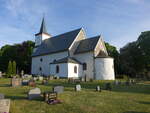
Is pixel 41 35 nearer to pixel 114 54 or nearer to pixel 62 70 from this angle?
pixel 62 70

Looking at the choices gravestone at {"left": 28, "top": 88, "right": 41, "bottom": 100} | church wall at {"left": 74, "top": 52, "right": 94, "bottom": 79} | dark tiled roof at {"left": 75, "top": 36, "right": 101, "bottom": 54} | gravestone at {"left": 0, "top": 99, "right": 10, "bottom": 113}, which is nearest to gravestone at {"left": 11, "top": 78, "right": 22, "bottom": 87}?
gravestone at {"left": 28, "top": 88, "right": 41, "bottom": 100}

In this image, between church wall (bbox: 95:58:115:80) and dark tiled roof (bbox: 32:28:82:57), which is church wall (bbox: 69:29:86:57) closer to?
dark tiled roof (bbox: 32:28:82:57)

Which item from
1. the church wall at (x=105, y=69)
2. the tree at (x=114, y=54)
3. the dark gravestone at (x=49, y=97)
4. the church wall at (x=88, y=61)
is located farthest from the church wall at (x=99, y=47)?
the dark gravestone at (x=49, y=97)

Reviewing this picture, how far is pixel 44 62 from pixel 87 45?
42.6ft

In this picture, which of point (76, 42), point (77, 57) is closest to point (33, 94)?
point (77, 57)

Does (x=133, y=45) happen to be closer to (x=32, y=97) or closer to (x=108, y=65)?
(x=108, y=65)

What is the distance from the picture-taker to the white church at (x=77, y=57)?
3222cm

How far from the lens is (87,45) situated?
35281 millimetres

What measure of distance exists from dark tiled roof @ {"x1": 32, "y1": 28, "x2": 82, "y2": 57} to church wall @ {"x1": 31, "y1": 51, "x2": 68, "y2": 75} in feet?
3.27

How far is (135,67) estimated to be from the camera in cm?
4578

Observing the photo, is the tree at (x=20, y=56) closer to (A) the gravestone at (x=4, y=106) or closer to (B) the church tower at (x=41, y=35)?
(B) the church tower at (x=41, y=35)

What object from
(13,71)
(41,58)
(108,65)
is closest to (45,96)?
(108,65)

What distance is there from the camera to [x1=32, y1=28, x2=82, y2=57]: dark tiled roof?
37169 millimetres

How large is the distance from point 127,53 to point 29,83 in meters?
34.9
